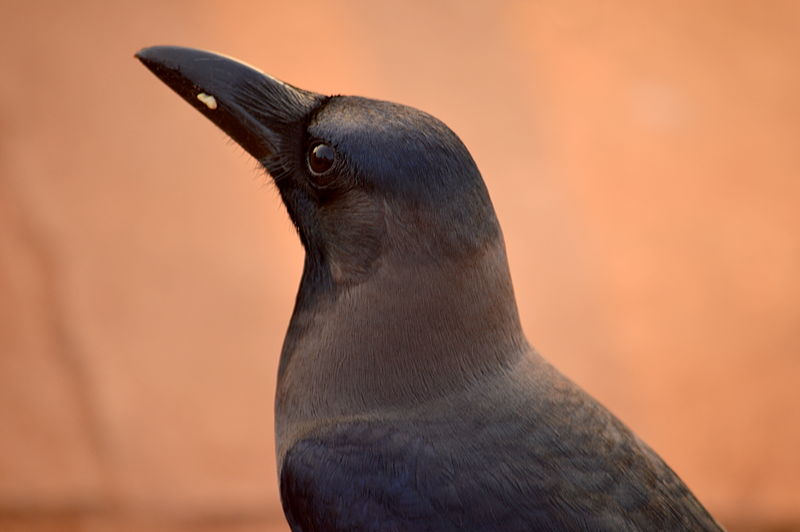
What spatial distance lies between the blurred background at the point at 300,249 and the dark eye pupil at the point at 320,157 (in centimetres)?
210

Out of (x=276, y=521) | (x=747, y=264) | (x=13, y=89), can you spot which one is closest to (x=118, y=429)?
(x=276, y=521)

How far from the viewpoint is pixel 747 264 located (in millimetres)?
4316

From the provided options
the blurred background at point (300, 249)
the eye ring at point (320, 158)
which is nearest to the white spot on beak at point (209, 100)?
the eye ring at point (320, 158)

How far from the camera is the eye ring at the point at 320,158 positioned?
5.85 feet

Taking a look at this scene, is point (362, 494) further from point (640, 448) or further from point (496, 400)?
point (640, 448)

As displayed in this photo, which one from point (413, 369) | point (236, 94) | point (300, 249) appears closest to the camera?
point (413, 369)

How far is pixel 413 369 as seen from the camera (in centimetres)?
179

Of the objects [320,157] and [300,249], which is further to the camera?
[300,249]

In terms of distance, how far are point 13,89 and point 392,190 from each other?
10.9ft

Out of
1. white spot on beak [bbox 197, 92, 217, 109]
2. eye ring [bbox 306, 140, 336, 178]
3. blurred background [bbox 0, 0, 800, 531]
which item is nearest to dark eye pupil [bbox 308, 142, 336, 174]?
eye ring [bbox 306, 140, 336, 178]

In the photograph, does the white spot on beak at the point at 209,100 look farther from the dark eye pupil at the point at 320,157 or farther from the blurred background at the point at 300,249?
the blurred background at the point at 300,249

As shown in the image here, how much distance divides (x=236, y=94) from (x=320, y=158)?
0.22m

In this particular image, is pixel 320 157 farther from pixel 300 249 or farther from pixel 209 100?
pixel 300 249

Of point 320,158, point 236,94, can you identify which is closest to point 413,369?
point 320,158
